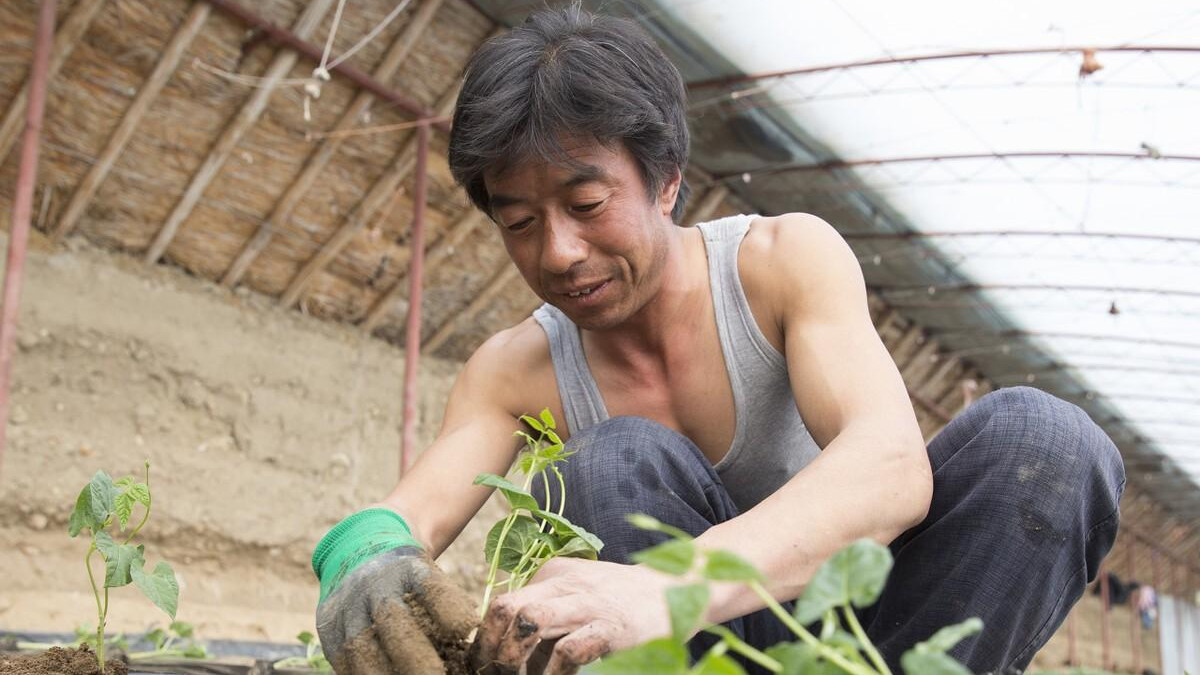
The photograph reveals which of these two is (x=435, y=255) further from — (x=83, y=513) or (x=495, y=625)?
(x=495, y=625)

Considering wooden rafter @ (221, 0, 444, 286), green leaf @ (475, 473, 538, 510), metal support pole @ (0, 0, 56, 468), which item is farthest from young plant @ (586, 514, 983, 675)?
wooden rafter @ (221, 0, 444, 286)

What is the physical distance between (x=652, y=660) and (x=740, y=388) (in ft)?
3.95

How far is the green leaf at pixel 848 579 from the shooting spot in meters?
0.68

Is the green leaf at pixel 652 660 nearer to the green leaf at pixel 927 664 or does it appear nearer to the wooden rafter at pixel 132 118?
the green leaf at pixel 927 664

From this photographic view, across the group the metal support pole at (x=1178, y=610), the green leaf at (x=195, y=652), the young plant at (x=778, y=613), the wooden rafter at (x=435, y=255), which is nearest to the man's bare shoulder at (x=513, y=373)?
the green leaf at (x=195, y=652)

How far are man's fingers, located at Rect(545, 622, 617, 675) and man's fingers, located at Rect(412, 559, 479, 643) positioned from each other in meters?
0.15

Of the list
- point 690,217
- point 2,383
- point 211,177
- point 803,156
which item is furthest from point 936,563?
point 690,217

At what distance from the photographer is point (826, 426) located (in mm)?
1534

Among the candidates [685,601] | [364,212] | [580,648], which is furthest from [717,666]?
[364,212]

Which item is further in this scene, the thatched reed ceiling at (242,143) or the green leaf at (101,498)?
the thatched reed ceiling at (242,143)

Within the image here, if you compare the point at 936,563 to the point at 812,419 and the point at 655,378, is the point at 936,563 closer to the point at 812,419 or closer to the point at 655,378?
the point at 812,419

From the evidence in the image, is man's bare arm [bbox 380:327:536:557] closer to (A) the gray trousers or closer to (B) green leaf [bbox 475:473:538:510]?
(A) the gray trousers

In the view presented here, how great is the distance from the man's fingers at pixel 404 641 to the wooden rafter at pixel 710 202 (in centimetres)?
630

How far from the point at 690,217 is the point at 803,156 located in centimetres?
98
